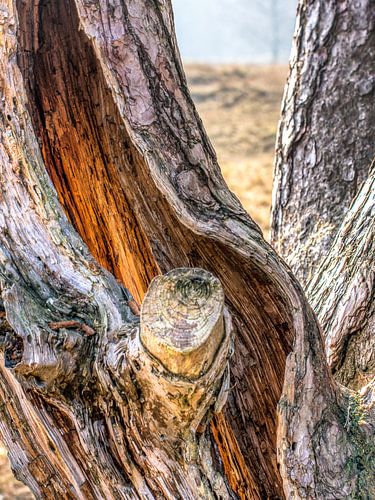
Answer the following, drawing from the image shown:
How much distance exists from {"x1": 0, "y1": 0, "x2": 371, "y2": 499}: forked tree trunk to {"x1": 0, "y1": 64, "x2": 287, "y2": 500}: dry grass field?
17.5 feet

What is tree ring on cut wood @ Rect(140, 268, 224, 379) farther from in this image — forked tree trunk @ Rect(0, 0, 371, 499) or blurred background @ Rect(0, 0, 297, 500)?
blurred background @ Rect(0, 0, 297, 500)

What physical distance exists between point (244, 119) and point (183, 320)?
1531 centimetres

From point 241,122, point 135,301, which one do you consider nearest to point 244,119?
point 241,122

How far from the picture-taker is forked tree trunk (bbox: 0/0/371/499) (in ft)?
4.62

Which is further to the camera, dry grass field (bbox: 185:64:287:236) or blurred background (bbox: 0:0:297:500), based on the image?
dry grass field (bbox: 185:64:287:236)

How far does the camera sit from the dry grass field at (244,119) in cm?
928

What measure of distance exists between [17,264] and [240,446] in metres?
0.86

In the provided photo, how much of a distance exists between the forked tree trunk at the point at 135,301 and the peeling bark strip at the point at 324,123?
0.92 metres

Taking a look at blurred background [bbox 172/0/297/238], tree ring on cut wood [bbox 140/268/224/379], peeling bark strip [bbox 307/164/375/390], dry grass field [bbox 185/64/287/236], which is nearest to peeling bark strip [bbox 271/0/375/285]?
peeling bark strip [bbox 307/164/375/390]

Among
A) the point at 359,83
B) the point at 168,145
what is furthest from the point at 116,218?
the point at 359,83

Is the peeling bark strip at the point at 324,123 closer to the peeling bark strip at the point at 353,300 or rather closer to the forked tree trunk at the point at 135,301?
the peeling bark strip at the point at 353,300

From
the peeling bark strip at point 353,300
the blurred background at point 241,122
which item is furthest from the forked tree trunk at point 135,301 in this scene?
the blurred background at point 241,122

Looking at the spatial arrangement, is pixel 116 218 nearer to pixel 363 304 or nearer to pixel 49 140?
pixel 49 140

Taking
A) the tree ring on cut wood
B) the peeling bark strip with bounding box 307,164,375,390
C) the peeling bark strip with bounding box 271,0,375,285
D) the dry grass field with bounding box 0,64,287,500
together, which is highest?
the dry grass field with bounding box 0,64,287,500
